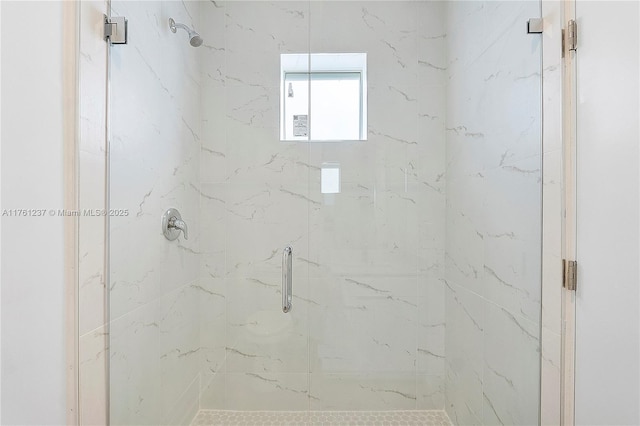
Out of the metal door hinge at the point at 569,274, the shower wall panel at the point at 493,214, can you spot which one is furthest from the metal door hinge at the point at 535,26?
the metal door hinge at the point at 569,274

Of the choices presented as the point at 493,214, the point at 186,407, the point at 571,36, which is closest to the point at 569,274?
the point at 493,214

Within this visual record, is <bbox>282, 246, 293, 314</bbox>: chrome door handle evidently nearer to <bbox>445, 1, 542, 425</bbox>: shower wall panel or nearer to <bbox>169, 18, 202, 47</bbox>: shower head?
<bbox>445, 1, 542, 425</bbox>: shower wall panel

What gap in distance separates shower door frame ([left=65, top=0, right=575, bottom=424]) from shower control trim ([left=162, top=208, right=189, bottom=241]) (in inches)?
15.0

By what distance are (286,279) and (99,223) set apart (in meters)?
0.86

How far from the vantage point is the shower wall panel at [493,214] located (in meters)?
1.15

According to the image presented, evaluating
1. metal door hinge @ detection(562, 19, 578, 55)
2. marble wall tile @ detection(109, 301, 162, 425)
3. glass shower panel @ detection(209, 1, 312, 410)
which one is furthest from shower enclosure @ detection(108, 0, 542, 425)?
metal door hinge @ detection(562, 19, 578, 55)

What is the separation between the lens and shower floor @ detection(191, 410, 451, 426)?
1.68 meters

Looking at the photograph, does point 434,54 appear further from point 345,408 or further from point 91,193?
point 345,408

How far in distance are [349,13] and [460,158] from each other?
84 centimetres

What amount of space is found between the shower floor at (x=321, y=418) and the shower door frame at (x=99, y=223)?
0.70 meters

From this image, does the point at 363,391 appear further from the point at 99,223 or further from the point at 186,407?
the point at 99,223

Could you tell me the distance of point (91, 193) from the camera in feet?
3.31

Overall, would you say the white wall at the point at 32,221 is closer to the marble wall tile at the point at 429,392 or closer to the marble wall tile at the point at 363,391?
the marble wall tile at the point at 363,391

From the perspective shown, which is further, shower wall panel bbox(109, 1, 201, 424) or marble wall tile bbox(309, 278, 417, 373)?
marble wall tile bbox(309, 278, 417, 373)
